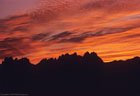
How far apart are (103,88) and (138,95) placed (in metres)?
33.9

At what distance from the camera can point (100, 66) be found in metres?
176

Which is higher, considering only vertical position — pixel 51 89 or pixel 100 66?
pixel 100 66

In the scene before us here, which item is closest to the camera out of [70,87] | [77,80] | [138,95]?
[138,95]

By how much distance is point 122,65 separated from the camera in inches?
6722

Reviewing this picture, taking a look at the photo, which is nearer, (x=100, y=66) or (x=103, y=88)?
(x=103, y=88)

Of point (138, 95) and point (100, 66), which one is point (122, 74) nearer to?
point (100, 66)

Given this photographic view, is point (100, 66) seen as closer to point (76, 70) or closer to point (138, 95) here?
point (76, 70)

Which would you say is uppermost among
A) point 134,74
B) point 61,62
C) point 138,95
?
point 61,62

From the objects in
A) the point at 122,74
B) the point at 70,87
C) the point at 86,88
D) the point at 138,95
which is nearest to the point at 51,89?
the point at 70,87

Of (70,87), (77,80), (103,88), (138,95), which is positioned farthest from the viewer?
(77,80)

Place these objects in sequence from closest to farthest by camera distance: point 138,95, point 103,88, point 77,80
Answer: point 138,95 < point 103,88 < point 77,80

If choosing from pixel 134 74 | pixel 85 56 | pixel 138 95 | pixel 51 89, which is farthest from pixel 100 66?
pixel 138 95

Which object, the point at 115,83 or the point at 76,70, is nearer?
the point at 115,83

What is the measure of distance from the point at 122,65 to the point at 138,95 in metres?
47.0
